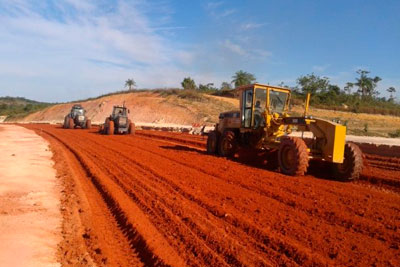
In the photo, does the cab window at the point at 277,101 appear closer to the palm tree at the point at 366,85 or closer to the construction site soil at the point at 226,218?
the construction site soil at the point at 226,218

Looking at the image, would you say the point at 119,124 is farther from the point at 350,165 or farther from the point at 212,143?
the point at 350,165

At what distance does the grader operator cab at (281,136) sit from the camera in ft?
31.1

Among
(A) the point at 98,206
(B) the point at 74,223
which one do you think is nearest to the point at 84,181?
(A) the point at 98,206

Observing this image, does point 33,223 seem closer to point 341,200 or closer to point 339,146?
point 341,200

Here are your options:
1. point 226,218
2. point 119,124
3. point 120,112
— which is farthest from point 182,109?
point 226,218

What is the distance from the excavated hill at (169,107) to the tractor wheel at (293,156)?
28.6 meters

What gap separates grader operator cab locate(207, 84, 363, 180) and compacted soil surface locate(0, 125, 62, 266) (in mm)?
5875

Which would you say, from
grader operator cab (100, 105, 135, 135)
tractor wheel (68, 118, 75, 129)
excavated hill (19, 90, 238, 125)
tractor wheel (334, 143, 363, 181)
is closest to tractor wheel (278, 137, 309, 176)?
tractor wheel (334, 143, 363, 181)

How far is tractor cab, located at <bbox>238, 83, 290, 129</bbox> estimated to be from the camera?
11.9 m

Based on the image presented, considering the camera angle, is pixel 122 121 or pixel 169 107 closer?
pixel 122 121

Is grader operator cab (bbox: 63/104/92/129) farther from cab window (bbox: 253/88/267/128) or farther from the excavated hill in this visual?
cab window (bbox: 253/88/267/128)

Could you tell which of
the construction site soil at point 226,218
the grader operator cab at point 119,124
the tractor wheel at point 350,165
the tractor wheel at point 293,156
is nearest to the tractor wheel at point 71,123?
the grader operator cab at point 119,124

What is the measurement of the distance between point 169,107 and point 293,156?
1552 inches

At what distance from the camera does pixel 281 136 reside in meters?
11.0
